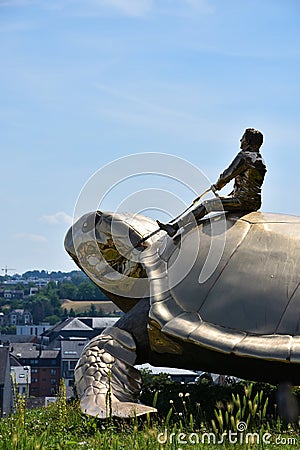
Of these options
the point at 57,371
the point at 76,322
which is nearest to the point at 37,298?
the point at 76,322

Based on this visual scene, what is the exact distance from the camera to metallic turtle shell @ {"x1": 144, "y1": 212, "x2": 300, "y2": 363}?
9.73 meters

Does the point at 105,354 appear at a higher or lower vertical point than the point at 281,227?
lower

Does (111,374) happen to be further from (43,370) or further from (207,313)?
(43,370)

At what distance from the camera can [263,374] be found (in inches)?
413

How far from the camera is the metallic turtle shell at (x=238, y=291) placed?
9.73 meters

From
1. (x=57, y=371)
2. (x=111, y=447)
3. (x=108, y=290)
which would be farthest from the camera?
(x=57, y=371)

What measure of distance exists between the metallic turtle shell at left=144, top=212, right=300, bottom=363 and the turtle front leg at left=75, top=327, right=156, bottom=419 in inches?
18.2

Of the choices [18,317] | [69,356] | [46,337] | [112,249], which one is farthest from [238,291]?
[18,317]

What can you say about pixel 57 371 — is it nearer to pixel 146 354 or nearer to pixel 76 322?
pixel 76 322

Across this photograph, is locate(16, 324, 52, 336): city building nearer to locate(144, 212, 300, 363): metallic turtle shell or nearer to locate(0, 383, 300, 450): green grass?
locate(144, 212, 300, 363): metallic turtle shell

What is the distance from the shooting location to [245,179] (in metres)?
11.6

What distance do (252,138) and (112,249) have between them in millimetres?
2740

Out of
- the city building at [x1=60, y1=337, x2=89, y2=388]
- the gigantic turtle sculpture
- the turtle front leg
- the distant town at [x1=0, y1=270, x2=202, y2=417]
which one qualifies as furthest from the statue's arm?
the city building at [x1=60, y1=337, x2=89, y2=388]

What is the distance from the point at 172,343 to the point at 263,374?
1173 millimetres
